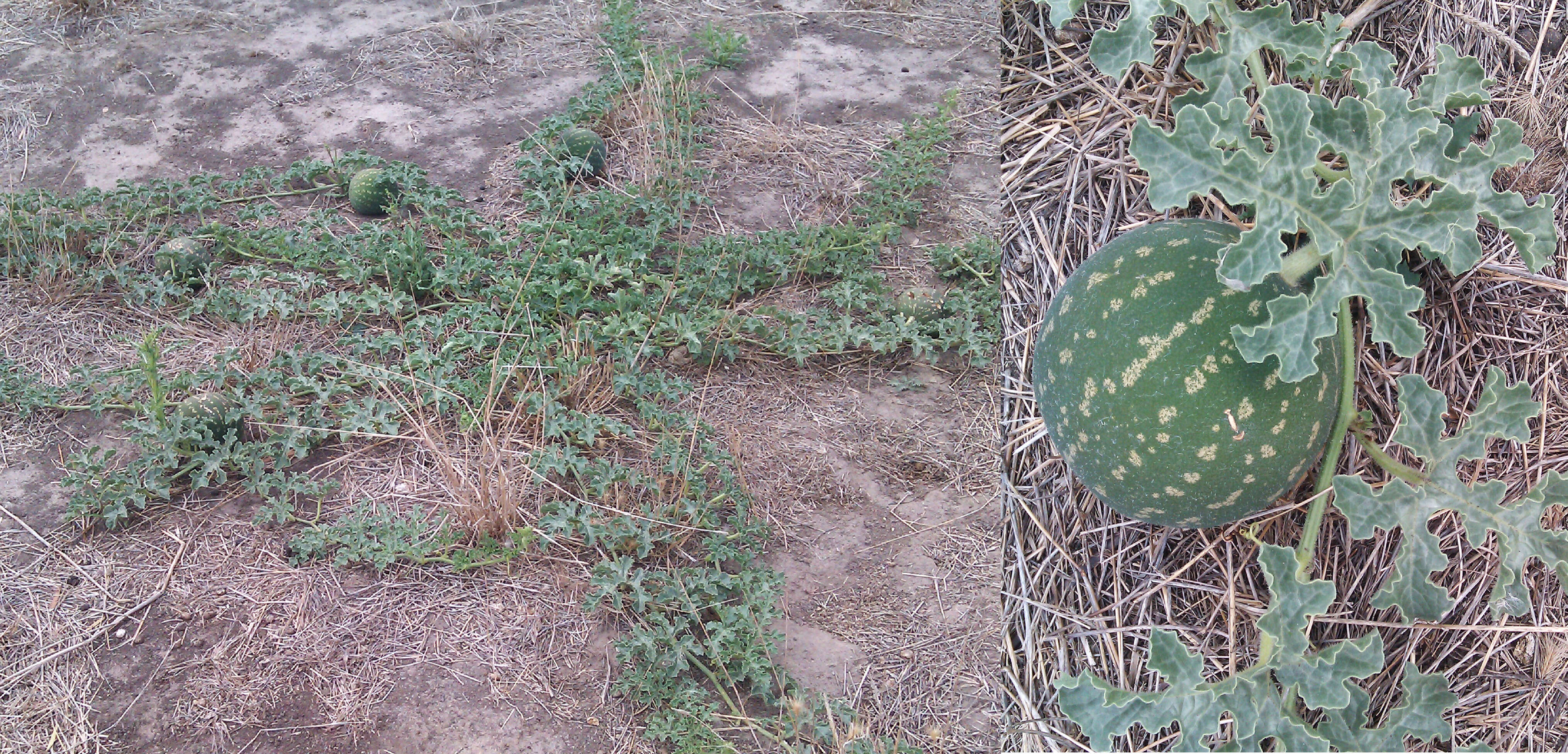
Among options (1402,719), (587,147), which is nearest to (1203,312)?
(1402,719)

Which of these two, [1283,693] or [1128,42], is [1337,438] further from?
[1128,42]

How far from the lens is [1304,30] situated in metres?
A: 2.16

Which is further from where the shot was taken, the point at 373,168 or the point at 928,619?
the point at 373,168

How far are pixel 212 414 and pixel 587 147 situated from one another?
1.94 metres

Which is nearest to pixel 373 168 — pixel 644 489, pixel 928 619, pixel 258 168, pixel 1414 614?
pixel 258 168

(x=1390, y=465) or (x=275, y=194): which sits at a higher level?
(x=1390, y=465)

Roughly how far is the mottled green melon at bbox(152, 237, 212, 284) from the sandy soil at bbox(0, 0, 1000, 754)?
0.34m

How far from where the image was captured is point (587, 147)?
15.4 ft

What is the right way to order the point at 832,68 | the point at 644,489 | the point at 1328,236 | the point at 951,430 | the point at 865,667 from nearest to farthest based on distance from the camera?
the point at 1328,236, the point at 865,667, the point at 644,489, the point at 951,430, the point at 832,68

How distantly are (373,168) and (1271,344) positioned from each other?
3.77 metres

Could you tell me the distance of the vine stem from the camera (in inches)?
83.7

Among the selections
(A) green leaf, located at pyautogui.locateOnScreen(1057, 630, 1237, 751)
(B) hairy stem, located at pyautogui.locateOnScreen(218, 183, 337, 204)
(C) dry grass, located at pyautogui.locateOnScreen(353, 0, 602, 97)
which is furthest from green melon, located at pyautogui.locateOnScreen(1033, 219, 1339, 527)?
(C) dry grass, located at pyautogui.locateOnScreen(353, 0, 602, 97)

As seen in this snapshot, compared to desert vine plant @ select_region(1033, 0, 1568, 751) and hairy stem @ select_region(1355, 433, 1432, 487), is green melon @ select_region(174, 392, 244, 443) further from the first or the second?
hairy stem @ select_region(1355, 433, 1432, 487)

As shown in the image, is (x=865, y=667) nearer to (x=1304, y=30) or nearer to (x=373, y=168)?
(x=1304, y=30)
